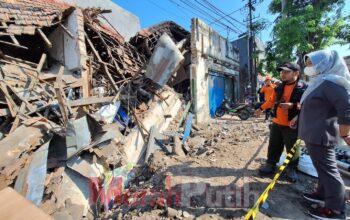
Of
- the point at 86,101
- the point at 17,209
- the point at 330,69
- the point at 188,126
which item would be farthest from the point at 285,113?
the point at 188,126

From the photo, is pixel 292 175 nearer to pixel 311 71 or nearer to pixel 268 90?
pixel 311 71

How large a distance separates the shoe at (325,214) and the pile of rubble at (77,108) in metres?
3.09

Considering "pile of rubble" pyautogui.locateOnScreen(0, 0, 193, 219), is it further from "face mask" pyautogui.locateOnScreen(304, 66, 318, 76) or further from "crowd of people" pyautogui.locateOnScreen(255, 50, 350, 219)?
"face mask" pyautogui.locateOnScreen(304, 66, 318, 76)

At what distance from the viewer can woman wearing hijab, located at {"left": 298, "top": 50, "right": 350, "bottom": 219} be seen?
261cm

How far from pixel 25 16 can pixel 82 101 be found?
9.28ft

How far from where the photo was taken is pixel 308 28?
10742mm

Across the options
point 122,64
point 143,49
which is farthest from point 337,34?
point 122,64

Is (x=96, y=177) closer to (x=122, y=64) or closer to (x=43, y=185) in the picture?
(x=43, y=185)

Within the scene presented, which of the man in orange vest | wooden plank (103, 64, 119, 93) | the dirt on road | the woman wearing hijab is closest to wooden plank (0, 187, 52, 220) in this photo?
the dirt on road

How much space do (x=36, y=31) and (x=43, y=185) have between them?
16.2ft

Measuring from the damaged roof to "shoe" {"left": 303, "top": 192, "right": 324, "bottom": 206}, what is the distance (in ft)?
22.8

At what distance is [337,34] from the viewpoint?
1154cm

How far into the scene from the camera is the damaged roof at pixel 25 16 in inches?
245

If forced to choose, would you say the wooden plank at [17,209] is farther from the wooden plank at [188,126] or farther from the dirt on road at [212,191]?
the wooden plank at [188,126]
